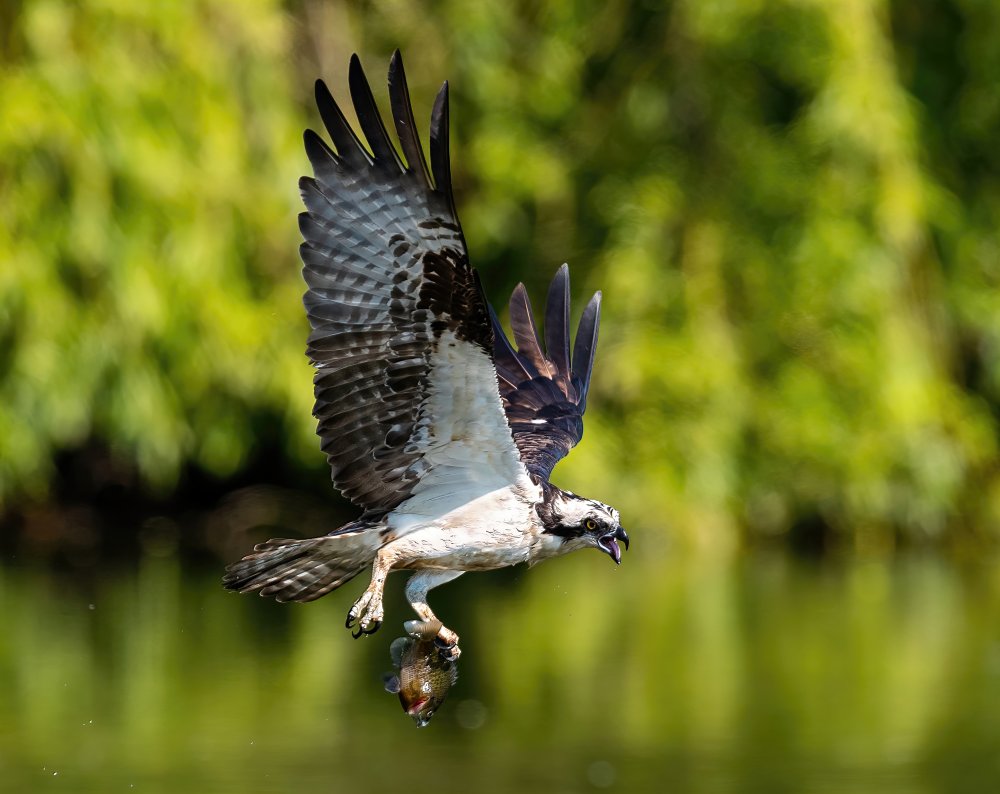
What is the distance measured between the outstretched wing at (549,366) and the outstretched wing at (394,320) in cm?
139

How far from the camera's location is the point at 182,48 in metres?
13.1

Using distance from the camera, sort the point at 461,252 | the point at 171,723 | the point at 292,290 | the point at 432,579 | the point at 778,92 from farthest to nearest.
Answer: the point at 778,92
the point at 292,290
the point at 171,723
the point at 432,579
the point at 461,252

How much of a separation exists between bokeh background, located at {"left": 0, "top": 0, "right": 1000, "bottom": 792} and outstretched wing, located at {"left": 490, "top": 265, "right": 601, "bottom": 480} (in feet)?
8.47

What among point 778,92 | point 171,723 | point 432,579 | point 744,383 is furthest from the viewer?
point 778,92

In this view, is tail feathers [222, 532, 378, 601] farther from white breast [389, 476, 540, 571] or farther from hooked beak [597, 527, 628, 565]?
hooked beak [597, 527, 628, 565]

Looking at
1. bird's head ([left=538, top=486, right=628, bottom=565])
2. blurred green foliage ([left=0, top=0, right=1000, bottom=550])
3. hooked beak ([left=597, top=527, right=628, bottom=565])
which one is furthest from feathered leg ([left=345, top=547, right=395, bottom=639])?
blurred green foliage ([left=0, top=0, right=1000, bottom=550])

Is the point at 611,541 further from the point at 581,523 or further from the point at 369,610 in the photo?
the point at 369,610

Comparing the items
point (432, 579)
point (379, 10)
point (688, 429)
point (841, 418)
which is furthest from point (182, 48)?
point (432, 579)

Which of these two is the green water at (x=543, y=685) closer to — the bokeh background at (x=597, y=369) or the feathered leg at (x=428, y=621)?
the bokeh background at (x=597, y=369)

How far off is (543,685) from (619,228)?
15.6 ft

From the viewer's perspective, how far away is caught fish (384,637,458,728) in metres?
6.64

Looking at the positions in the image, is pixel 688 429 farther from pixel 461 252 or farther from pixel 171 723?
pixel 461 252

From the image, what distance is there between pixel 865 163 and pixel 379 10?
4.41 metres

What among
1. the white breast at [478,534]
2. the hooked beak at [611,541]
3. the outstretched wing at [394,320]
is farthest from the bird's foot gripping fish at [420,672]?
the hooked beak at [611,541]
